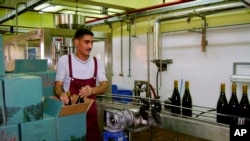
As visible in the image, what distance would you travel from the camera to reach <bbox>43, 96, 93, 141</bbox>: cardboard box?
144 centimetres

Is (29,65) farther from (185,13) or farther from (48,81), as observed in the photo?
(185,13)

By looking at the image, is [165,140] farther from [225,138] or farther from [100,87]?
[225,138]

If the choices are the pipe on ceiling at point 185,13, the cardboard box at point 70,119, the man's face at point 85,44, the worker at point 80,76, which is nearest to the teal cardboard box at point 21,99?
the cardboard box at point 70,119

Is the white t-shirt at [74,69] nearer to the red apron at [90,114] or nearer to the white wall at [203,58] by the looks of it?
the red apron at [90,114]

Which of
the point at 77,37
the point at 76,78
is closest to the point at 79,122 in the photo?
the point at 76,78

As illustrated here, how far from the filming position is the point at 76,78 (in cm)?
187

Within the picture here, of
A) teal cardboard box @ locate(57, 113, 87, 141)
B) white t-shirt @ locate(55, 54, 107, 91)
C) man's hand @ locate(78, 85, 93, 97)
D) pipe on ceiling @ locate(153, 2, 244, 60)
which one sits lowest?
teal cardboard box @ locate(57, 113, 87, 141)

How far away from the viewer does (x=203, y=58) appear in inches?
128

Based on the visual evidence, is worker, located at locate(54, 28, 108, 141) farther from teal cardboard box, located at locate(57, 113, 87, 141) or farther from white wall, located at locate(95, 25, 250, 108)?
white wall, located at locate(95, 25, 250, 108)

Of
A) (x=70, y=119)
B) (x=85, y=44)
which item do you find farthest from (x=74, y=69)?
(x=70, y=119)

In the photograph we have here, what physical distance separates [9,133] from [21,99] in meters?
0.20

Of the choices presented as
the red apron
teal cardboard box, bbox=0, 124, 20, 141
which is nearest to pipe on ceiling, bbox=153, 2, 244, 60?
the red apron

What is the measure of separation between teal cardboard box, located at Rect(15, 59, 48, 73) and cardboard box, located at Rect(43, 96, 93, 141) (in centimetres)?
50

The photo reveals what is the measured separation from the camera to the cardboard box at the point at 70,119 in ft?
4.72
